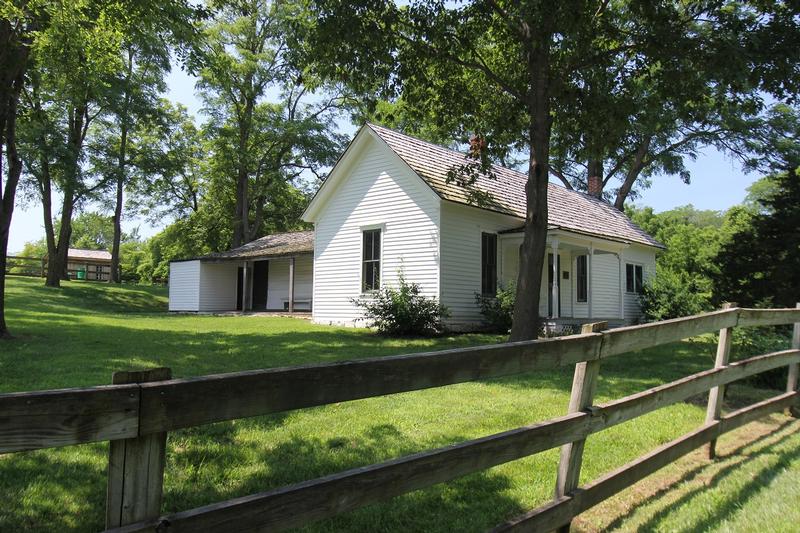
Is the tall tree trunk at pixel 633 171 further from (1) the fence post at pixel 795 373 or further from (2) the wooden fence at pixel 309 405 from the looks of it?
(2) the wooden fence at pixel 309 405

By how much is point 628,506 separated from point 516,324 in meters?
7.52

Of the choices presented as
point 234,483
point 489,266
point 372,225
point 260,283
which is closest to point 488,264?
point 489,266

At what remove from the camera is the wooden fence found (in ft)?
5.27

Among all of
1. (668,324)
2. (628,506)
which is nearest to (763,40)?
(668,324)

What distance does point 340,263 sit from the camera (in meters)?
18.2

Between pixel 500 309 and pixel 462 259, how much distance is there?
72.6 inches

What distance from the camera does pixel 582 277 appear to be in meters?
21.5

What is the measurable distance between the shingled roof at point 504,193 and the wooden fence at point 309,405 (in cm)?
1100

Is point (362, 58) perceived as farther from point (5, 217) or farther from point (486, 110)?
point (5, 217)

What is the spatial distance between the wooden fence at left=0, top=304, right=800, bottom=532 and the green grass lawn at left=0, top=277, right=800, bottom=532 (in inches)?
22.8

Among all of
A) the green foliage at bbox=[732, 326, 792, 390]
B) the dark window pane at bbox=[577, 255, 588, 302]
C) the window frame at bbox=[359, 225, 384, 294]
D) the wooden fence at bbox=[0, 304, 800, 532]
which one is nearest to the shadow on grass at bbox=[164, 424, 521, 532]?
the wooden fence at bbox=[0, 304, 800, 532]

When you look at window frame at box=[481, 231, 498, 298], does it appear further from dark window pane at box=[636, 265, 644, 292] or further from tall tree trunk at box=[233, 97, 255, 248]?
tall tree trunk at box=[233, 97, 255, 248]

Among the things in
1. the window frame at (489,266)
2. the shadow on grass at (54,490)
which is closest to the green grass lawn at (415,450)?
the shadow on grass at (54,490)

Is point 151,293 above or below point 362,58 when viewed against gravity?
below
